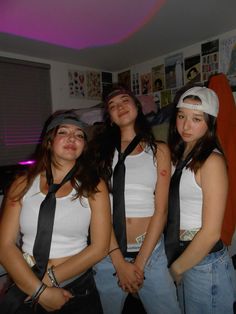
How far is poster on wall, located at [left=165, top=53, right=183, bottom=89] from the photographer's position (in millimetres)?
2916

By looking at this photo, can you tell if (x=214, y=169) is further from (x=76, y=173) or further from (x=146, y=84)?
(x=146, y=84)

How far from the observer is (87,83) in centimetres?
338

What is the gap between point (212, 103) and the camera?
1.44 m

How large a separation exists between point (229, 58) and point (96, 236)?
2.07 metres

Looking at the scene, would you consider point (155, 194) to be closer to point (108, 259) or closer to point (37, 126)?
point (108, 259)

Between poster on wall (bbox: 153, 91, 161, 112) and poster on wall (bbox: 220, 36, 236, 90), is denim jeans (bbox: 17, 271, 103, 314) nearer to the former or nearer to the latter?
poster on wall (bbox: 220, 36, 236, 90)

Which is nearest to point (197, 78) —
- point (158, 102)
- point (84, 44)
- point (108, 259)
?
point (158, 102)

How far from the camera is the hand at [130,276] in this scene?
1412 millimetres

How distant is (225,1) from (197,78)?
889 millimetres

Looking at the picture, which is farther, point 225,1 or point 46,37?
point 46,37

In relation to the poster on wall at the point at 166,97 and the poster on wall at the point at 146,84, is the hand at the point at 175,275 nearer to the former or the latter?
the poster on wall at the point at 166,97

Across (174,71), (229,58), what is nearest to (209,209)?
(229,58)

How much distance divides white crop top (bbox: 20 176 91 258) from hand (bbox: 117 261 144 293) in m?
0.26

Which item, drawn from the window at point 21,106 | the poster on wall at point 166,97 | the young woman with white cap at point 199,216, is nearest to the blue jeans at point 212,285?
the young woman with white cap at point 199,216
